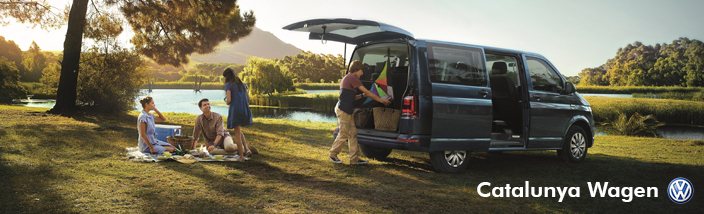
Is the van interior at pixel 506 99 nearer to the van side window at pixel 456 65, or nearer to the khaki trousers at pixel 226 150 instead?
the van side window at pixel 456 65

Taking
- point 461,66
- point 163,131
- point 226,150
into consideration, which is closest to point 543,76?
point 461,66

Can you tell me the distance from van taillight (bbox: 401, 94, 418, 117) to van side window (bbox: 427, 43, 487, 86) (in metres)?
0.37

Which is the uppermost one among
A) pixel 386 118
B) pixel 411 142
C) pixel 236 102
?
pixel 236 102

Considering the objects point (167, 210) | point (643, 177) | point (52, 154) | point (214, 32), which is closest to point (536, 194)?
point (643, 177)

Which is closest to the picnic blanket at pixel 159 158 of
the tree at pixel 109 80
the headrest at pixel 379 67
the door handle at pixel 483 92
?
the headrest at pixel 379 67

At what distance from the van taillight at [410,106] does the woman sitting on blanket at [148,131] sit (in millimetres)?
3816

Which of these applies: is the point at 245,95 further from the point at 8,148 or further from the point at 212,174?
the point at 8,148

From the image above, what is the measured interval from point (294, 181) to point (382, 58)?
2.49 meters

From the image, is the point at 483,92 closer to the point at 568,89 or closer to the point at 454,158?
the point at 454,158

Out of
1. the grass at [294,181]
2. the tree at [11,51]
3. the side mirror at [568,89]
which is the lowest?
the grass at [294,181]

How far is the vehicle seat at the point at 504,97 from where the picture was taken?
6.71 meters

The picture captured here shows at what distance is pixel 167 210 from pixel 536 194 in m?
4.01

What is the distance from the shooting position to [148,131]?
20.9ft

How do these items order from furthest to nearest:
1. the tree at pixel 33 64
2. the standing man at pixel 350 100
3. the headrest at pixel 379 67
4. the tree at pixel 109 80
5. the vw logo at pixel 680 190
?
the tree at pixel 33 64
the tree at pixel 109 80
the headrest at pixel 379 67
the standing man at pixel 350 100
the vw logo at pixel 680 190
